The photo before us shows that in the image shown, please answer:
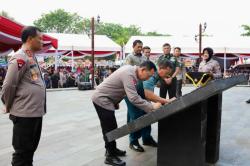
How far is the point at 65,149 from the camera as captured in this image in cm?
508

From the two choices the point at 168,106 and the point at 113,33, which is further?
the point at 113,33

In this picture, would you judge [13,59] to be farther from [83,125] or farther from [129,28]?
[129,28]

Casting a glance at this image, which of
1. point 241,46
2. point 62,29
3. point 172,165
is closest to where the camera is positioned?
point 172,165

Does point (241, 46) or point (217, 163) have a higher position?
point (241, 46)

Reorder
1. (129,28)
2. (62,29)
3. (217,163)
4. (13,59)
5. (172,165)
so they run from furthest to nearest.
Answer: (129,28), (62,29), (217,163), (172,165), (13,59)

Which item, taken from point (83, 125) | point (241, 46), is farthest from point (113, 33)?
point (83, 125)

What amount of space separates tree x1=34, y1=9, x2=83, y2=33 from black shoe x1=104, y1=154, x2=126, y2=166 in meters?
65.4

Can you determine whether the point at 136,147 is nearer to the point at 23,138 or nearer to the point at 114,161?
the point at 114,161

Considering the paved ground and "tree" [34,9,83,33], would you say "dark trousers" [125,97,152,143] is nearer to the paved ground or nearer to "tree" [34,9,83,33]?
the paved ground

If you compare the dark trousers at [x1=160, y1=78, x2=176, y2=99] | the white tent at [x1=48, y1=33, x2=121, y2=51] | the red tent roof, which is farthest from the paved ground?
the white tent at [x1=48, y1=33, x2=121, y2=51]

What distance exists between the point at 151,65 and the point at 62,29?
219 feet

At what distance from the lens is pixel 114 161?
13.9 ft

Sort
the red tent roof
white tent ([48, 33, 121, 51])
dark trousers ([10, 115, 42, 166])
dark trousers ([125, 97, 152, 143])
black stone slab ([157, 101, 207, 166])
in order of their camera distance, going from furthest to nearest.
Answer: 1. white tent ([48, 33, 121, 51])
2. the red tent roof
3. dark trousers ([125, 97, 152, 143])
4. black stone slab ([157, 101, 207, 166])
5. dark trousers ([10, 115, 42, 166])

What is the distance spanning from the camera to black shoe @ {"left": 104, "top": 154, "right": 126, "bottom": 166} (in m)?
4.22
